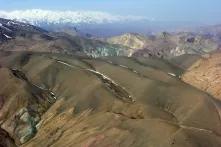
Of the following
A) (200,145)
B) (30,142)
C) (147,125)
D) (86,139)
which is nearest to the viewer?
(200,145)

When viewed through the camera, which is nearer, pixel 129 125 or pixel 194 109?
pixel 129 125

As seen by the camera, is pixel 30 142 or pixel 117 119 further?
pixel 30 142

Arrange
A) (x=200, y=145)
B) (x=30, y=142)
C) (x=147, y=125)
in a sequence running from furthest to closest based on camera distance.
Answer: (x=30, y=142), (x=147, y=125), (x=200, y=145)

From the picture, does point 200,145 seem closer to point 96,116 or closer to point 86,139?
point 86,139

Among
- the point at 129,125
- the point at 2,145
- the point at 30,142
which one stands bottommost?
the point at 30,142

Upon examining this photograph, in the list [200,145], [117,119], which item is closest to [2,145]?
[117,119]

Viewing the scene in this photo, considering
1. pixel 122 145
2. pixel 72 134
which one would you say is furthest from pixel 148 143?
pixel 72 134

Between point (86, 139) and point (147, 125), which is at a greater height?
point (147, 125)

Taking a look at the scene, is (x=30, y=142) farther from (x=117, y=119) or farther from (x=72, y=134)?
(x=117, y=119)

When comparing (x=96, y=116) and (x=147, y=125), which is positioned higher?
(x=147, y=125)
